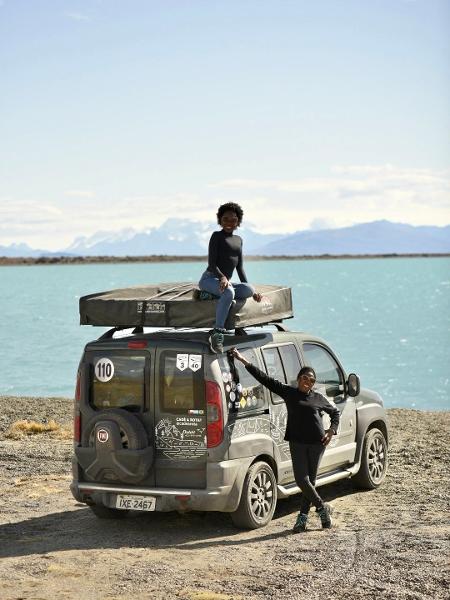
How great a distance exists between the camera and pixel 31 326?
81875 mm

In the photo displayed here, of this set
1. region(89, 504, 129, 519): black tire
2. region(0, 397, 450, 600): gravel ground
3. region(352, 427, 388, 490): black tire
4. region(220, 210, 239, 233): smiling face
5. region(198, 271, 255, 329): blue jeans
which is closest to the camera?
region(0, 397, 450, 600): gravel ground

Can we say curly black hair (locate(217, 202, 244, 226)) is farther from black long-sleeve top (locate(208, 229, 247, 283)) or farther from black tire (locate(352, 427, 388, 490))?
black tire (locate(352, 427, 388, 490))

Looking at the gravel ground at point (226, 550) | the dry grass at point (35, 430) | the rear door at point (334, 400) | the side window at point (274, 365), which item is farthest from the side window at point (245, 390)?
the dry grass at point (35, 430)

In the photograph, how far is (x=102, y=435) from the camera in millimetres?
10570

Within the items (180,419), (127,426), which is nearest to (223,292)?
(180,419)

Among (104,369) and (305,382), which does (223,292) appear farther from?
(104,369)

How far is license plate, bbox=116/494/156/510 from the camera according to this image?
1057 cm

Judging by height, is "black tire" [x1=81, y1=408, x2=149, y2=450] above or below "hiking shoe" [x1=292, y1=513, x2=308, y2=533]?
above

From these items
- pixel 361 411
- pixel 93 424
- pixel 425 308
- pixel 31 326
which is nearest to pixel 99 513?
pixel 93 424

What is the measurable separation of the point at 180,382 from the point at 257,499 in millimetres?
1477

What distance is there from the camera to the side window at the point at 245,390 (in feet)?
35.0

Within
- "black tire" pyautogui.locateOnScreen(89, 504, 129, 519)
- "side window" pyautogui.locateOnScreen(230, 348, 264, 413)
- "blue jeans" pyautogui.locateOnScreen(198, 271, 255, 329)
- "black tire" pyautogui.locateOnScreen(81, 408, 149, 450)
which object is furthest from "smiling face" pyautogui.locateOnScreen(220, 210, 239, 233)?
"black tire" pyautogui.locateOnScreen(89, 504, 129, 519)

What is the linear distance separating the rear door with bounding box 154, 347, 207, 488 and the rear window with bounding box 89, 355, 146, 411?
21 cm

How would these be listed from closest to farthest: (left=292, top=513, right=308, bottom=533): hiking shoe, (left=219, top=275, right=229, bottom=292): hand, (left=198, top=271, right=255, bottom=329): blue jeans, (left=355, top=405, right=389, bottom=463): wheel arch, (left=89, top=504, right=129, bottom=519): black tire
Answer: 1. (left=198, top=271, right=255, bottom=329): blue jeans
2. (left=219, top=275, right=229, bottom=292): hand
3. (left=292, top=513, right=308, bottom=533): hiking shoe
4. (left=89, top=504, right=129, bottom=519): black tire
5. (left=355, top=405, right=389, bottom=463): wheel arch
